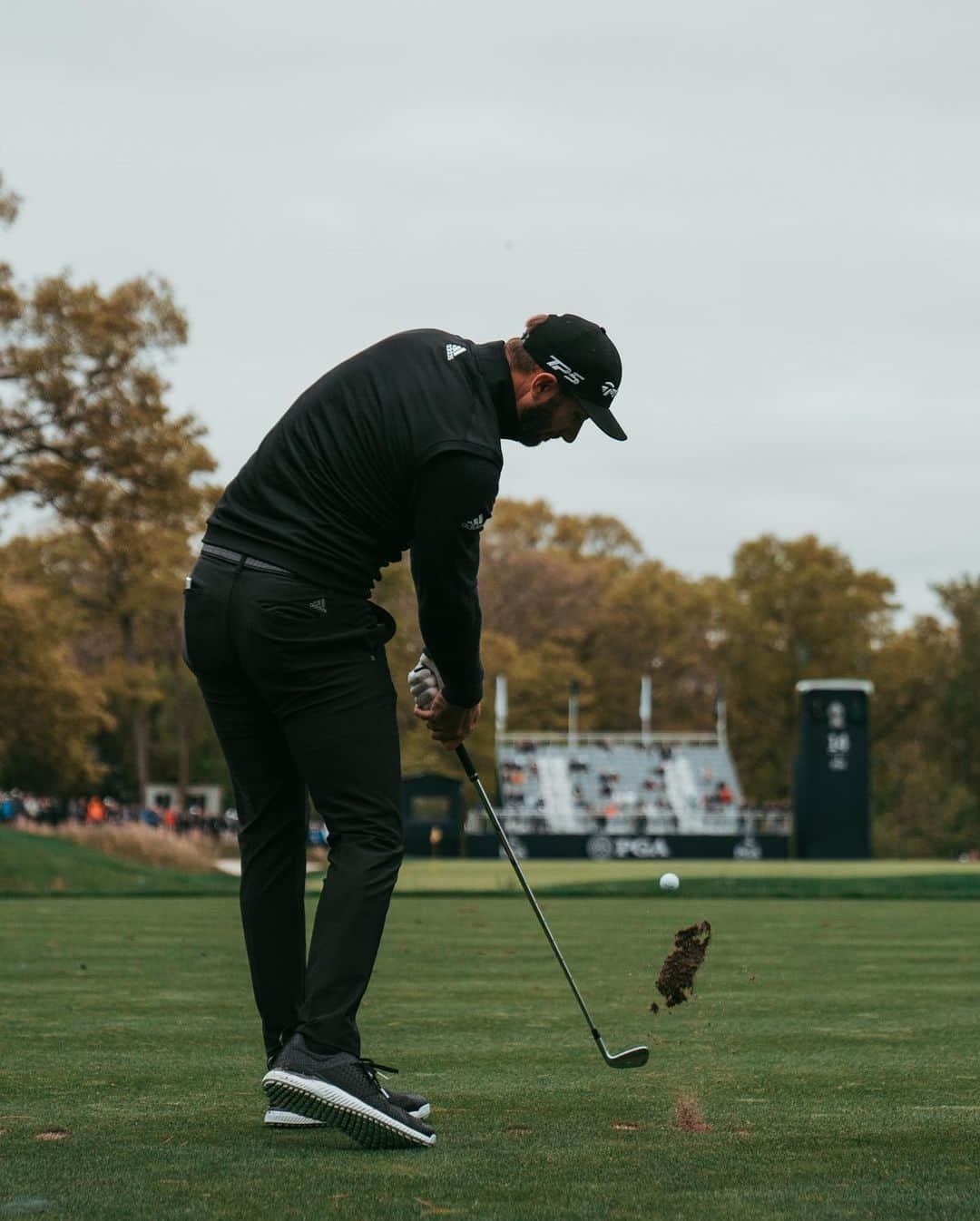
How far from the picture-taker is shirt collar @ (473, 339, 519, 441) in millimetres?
A: 4613

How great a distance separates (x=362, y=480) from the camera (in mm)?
4598

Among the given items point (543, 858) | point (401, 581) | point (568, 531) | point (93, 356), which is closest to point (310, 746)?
point (93, 356)

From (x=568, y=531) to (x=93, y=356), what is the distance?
168 feet

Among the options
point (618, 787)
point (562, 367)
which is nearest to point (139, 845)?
point (562, 367)

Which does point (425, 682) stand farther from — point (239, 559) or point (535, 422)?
point (535, 422)

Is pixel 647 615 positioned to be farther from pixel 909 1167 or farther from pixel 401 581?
pixel 909 1167

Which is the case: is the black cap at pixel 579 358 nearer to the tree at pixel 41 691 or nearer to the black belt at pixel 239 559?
the black belt at pixel 239 559

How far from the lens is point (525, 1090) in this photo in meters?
5.28

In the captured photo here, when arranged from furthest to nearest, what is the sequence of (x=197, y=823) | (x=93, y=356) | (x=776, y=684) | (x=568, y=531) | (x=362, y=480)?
(x=568, y=531) < (x=776, y=684) < (x=197, y=823) < (x=93, y=356) < (x=362, y=480)

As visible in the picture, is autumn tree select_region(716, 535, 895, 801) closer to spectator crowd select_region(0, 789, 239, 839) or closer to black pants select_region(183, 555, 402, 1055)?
spectator crowd select_region(0, 789, 239, 839)

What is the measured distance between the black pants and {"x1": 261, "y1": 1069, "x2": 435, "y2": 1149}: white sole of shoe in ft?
0.35

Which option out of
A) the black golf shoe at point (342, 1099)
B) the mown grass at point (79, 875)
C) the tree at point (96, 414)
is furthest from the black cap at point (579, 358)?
the tree at point (96, 414)

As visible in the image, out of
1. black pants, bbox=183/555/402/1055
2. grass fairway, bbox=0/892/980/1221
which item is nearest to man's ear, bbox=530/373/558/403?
black pants, bbox=183/555/402/1055

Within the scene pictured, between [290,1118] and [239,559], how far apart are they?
1.33m
